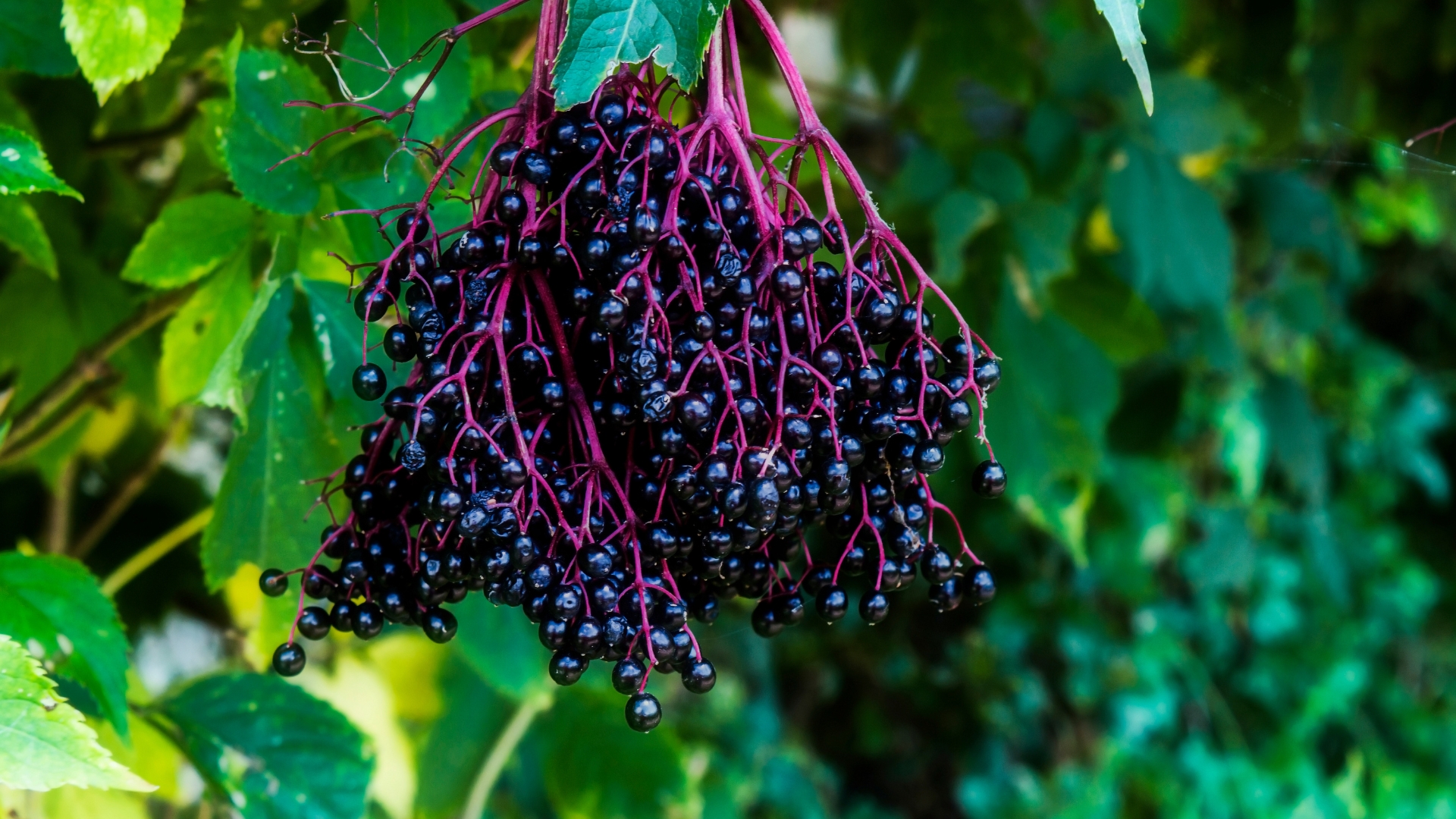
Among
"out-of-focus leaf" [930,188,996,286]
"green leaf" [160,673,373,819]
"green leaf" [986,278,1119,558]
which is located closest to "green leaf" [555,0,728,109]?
"green leaf" [160,673,373,819]

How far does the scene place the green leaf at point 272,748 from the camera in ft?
2.67

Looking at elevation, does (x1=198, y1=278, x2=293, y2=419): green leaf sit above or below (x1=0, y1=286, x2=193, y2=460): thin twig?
below

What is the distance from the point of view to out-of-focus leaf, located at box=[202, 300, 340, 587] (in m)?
0.79

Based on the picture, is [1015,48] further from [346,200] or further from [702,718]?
[702,718]

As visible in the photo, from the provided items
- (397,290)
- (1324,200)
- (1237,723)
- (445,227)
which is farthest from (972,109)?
(1237,723)

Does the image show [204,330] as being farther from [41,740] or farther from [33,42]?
[41,740]

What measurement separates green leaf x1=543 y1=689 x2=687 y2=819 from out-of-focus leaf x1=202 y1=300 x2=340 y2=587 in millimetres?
670

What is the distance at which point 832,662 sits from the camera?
2.89 metres

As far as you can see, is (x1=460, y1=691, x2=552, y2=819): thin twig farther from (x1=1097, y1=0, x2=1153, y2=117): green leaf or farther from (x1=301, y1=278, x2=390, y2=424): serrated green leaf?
(x1=1097, y1=0, x2=1153, y2=117): green leaf

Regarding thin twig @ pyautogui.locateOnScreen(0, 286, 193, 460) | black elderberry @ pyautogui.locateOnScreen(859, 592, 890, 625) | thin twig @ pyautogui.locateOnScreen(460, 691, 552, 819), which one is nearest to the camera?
black elderberry @ pyautogui.locateOnScreen(859, 592, 890, 625)

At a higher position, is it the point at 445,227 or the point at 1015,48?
the point at 1015,48

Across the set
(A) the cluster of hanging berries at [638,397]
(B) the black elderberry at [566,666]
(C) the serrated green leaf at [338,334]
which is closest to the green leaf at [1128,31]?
(A) the cluster of hanging berries at [638,397]

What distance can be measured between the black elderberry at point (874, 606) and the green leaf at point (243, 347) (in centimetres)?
41

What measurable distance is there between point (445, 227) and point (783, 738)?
7.29ft
